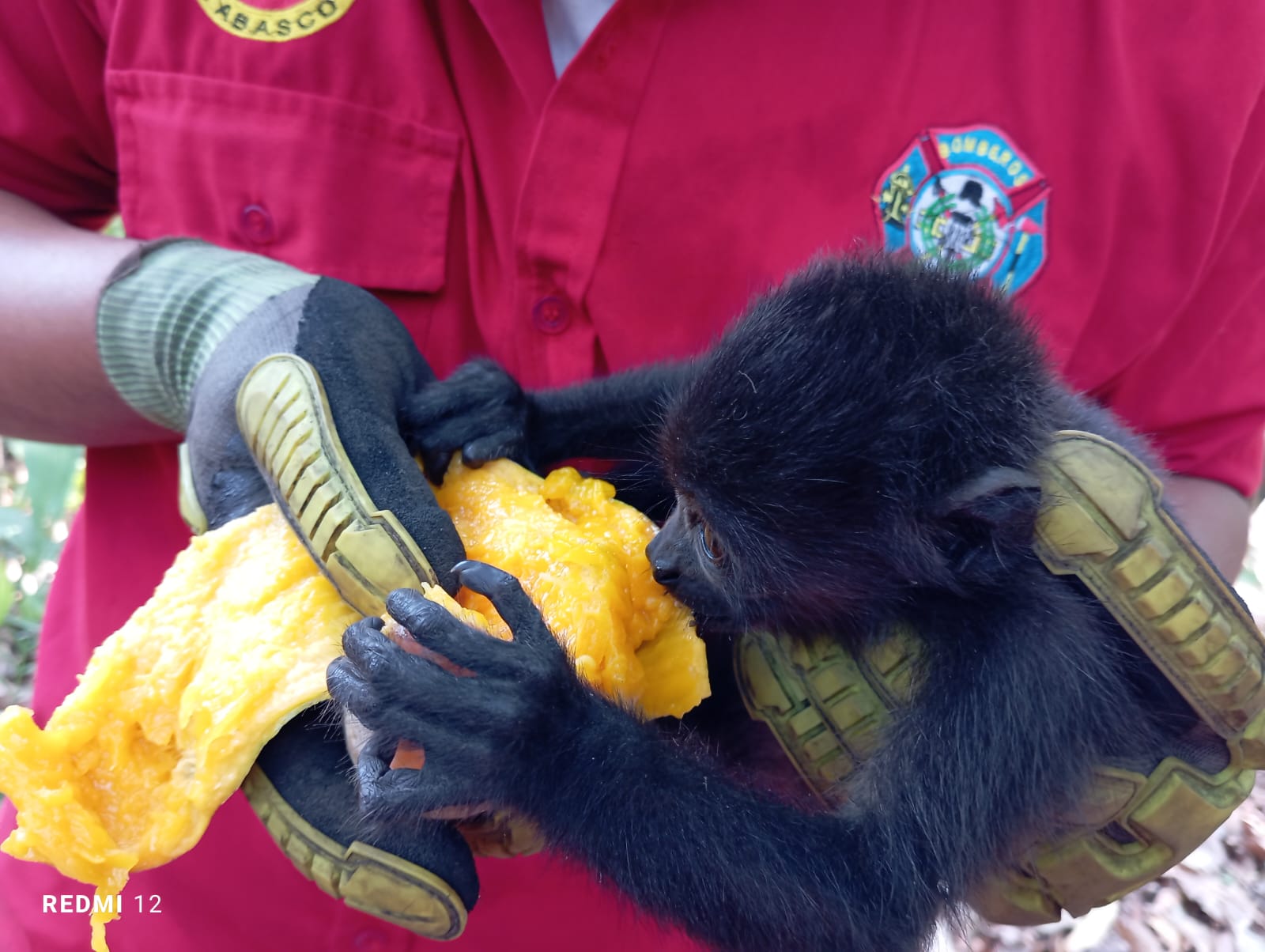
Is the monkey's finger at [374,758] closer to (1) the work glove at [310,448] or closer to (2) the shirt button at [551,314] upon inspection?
(1) the work glove at [310,448]

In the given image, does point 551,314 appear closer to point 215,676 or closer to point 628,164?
point 628,164

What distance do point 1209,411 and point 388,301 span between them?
1564mm

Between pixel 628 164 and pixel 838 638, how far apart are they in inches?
34.7

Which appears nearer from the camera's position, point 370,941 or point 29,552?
point 370,941

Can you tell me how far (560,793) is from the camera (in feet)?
4.35

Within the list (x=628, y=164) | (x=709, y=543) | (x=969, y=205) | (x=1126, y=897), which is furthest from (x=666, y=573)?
(x=1126, y=897)

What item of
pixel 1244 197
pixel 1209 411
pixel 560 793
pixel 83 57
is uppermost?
pixel 1244 197

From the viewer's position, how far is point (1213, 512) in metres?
1.87

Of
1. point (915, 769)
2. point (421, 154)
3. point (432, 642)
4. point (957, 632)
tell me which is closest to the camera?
point (432, 642)

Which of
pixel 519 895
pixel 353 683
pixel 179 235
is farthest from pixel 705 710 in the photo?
pixel 179 235

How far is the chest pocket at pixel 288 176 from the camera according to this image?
1.57 m

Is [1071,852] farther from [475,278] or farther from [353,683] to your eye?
[475,278]

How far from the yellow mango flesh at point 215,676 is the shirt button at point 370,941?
0.45m

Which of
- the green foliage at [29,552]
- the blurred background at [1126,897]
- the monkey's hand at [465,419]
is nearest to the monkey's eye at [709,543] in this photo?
the monkey's hand at [465,419]
